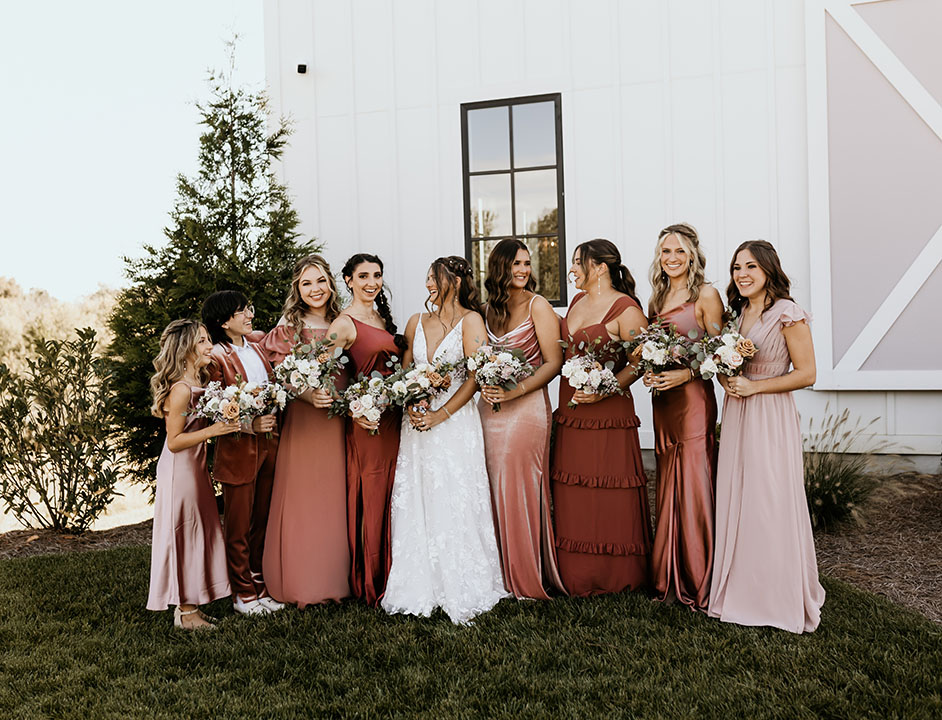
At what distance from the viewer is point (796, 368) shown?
14.7 ft

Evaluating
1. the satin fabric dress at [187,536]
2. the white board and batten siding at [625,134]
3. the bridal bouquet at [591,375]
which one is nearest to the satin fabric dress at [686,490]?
A: the bridal bouquet at [591,375]

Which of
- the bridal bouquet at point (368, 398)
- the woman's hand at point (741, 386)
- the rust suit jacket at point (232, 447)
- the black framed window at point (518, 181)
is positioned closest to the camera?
the woman's hand at point (741, 386)

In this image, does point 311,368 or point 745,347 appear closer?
point 745,347

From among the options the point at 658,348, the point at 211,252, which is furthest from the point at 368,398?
the point at 211,252

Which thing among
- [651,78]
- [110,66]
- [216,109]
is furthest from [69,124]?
[651,78]

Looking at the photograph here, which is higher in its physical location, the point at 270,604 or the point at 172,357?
the point at 172,357

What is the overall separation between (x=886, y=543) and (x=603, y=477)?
9.73ft

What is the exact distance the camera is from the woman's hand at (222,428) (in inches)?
181

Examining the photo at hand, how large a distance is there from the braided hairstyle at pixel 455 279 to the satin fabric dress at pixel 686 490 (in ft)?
4.11

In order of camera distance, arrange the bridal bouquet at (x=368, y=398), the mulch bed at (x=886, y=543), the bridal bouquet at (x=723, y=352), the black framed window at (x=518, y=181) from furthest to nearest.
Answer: the black framed window at (x=518, y=181) < the mulch bed at (x=886, y=543) < the bridal bouquet at (x=368, y=398) < the bridal bouquet at (x=723, y=352)

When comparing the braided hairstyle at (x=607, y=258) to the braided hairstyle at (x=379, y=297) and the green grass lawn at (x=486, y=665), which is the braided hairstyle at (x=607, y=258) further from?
the green grass lawn at (x=486, y=665)

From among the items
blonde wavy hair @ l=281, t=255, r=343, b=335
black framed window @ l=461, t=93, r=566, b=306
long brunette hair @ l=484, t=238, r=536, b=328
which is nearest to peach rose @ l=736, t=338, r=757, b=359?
long brunette hair @ l=484, t=238, r=536, b=328

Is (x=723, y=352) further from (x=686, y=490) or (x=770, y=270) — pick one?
(x=686, y=490)

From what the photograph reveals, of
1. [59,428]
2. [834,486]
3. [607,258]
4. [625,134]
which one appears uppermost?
[625,134]
